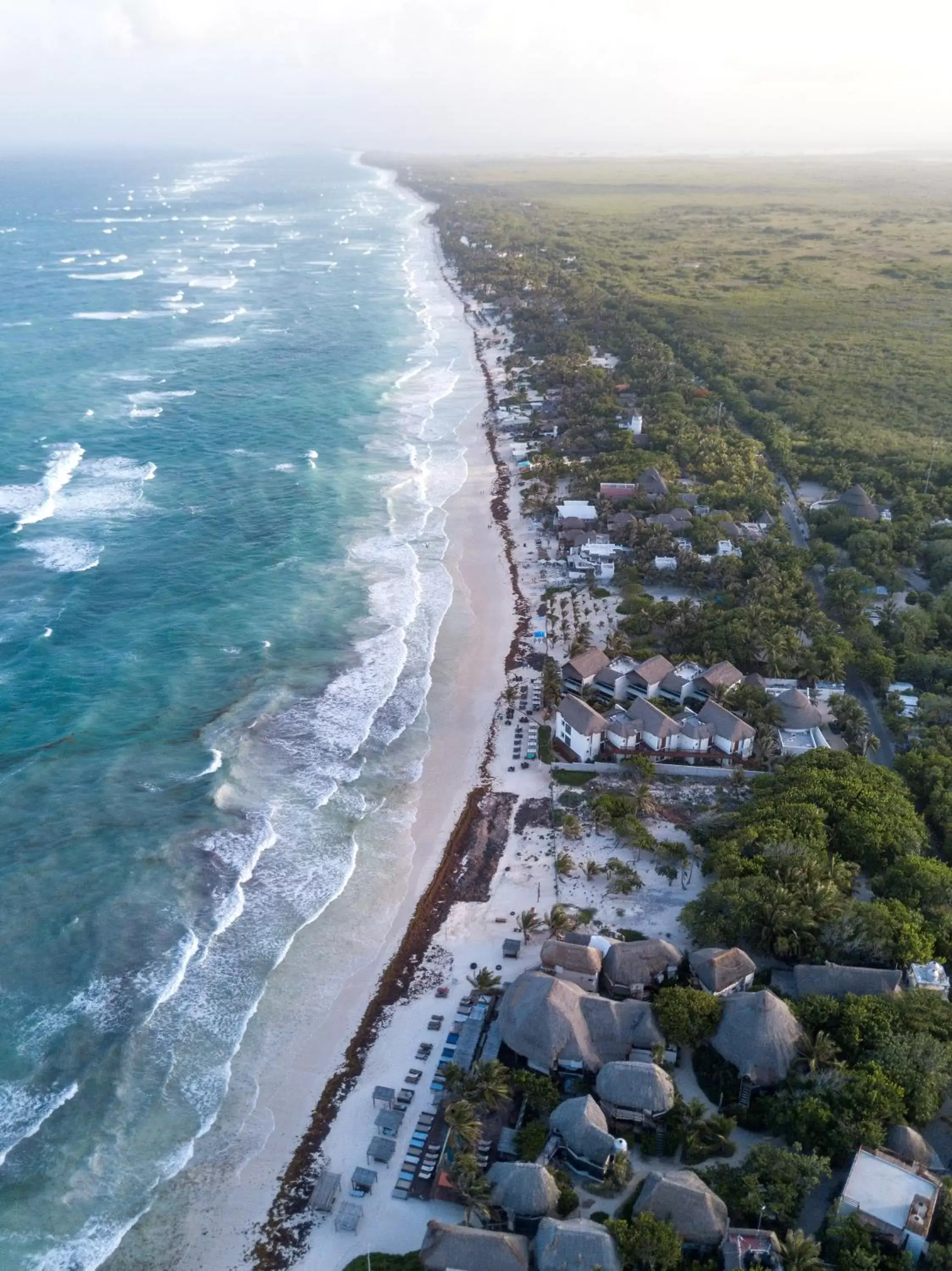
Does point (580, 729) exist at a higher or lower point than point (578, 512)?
lower

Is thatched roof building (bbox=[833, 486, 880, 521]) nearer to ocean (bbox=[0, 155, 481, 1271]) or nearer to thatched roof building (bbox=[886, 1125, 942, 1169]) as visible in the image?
ocean (bbox=[0, 155, 481, 1271])

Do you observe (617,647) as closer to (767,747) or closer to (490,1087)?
(767,747)

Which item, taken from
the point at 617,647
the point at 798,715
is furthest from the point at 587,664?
the point at 798,715

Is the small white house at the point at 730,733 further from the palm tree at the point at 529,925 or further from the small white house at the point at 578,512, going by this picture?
the small white house at the point at 578,512

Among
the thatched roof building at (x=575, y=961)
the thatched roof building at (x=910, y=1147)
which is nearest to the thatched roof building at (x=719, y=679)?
the thatched roof building at (x=575, y=961)

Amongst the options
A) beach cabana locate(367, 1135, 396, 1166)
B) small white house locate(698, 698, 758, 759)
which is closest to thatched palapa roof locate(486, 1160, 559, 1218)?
beach cabana locate(367, 1135, 396, 1166)
